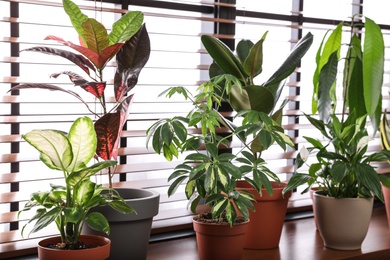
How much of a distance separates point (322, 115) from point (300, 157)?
25cm

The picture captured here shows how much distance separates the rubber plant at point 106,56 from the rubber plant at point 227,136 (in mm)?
140

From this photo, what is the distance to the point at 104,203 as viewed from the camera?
1.96 metres

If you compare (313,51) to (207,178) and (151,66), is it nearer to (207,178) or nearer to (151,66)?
(151,66)

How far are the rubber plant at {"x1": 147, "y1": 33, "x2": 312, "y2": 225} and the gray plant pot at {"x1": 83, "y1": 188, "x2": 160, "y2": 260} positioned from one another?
114 millimetres

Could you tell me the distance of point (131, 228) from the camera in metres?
2.10

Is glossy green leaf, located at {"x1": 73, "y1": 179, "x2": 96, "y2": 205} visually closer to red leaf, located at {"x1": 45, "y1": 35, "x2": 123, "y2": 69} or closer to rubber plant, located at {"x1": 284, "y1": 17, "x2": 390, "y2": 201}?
red leaf, located at {"x1": 45, "y1": 35, "x2": 123, "y2": 69}

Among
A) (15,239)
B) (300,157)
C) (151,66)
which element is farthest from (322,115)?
(15,239)

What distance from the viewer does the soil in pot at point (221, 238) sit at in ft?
7.29

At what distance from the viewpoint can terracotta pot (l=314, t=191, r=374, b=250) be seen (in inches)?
97.8

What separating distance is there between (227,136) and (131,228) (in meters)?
0.49

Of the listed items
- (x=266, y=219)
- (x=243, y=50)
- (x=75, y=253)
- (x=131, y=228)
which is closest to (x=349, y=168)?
(x=266, y=219)

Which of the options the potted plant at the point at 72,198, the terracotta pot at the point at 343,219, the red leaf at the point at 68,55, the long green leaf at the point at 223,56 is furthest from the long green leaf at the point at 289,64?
the potted plant at the point at 72,198

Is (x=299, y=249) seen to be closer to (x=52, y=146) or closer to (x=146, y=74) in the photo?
(x=146, y=74)

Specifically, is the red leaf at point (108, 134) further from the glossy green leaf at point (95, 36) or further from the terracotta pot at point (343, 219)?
the terracotta pot at point (343, 219)
